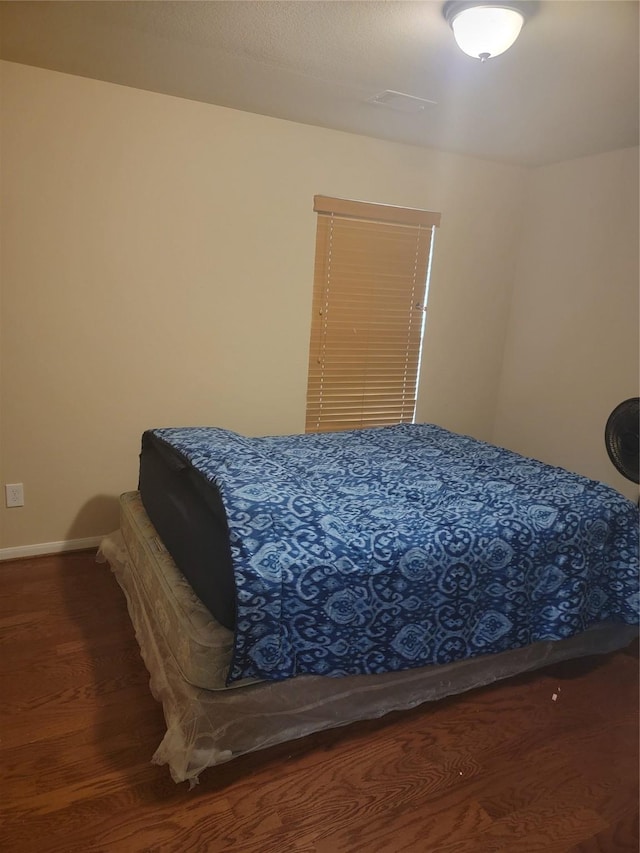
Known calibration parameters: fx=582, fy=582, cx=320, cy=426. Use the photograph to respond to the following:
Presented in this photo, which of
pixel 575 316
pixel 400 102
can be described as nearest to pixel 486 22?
pixel 400 102

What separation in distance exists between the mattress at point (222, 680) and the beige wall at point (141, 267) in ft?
2.70

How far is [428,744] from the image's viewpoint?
1847mm

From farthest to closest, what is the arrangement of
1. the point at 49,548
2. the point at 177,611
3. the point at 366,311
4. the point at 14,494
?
the point at 366,311, the point at 49,548, the point at 14,494, the point at 177,611

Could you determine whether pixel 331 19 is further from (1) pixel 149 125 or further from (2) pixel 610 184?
(2) pixel 610 184

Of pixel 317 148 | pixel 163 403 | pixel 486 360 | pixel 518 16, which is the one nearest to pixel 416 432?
pixel 486 360

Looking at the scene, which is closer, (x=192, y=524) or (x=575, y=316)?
(x=192, y=524)

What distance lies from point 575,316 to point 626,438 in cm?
121

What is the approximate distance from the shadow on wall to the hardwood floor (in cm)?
73

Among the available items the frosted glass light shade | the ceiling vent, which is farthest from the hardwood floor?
the ceiling vent

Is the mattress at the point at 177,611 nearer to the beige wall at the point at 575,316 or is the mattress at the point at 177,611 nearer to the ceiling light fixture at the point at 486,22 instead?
the ceiling light fixture at the point at 486,22

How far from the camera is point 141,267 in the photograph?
2.78m

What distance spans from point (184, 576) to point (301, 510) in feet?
1.63

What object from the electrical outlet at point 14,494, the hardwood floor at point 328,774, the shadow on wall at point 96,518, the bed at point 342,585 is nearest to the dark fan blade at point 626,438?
the bed at point 342,585

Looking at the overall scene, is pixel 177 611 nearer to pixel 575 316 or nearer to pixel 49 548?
pixel 49 548
